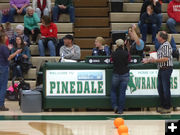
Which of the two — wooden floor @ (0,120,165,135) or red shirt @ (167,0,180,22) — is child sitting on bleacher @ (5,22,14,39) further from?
wooden floor @ (0,120,165,135)

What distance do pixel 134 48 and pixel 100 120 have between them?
318 cm

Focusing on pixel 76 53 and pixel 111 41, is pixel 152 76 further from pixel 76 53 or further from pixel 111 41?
pixel 111 41

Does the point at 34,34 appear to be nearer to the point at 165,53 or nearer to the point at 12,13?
the point at 12,13

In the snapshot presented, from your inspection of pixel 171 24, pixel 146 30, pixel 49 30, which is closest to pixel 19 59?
pixel 49 30

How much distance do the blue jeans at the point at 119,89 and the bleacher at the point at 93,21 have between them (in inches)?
195

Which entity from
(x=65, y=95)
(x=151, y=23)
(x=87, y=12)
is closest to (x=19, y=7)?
(x=87, y=12)

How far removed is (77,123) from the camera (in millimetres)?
12094

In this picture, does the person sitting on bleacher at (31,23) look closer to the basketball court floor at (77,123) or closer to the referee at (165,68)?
the basketball court floor at (77,123)

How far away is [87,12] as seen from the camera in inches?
784

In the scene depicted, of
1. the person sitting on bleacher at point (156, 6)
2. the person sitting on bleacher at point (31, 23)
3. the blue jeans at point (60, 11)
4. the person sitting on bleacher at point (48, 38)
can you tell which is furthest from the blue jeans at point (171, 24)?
the person sitting on bleacher at point (31, 23)

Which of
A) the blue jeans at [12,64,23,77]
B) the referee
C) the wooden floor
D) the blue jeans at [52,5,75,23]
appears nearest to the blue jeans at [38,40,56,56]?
the blue jeans at [12,64,23,77]

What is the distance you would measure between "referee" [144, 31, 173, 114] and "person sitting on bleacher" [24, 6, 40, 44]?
5705 mm

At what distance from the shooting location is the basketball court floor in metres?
11.1

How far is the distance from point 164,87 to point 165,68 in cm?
44
